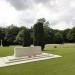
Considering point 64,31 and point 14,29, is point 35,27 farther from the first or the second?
point 64,31

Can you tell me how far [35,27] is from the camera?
2750cm

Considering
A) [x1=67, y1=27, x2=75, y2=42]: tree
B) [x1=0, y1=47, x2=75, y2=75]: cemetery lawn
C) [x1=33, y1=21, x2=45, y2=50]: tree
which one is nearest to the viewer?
[x1=0, y1=47, x2=75, y2=75]: cemetery lawn

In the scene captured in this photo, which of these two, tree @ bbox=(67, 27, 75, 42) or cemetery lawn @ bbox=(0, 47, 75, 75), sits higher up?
tree @ bbox=(67, 27, 75, 42)

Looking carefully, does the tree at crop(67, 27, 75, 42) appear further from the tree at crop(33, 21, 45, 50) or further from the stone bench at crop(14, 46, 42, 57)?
the stone bench at crop(14, 46, 42, 57)

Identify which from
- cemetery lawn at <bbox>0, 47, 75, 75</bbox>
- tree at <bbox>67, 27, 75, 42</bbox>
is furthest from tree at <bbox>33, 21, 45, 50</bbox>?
tree at <bbox>67, 27, 75, 42</bbox>

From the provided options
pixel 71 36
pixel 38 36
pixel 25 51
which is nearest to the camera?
pixel 25 51

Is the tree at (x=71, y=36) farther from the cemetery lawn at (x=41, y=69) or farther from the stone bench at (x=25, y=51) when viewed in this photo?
the cemetery lawn at (x=41, y=69)

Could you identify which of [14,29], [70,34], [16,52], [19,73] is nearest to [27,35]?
[16,52]

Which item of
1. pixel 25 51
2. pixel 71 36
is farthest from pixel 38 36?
pixel 71 36

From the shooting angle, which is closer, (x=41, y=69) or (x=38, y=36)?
(x=41, y=69)

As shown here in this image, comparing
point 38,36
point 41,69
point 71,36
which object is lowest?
point 41,69

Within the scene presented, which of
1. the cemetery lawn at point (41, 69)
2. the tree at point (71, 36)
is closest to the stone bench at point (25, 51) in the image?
the cemetery lawn at point (41, 69)

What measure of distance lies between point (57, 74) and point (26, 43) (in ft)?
65.3

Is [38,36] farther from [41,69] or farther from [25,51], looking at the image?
[41,69]
